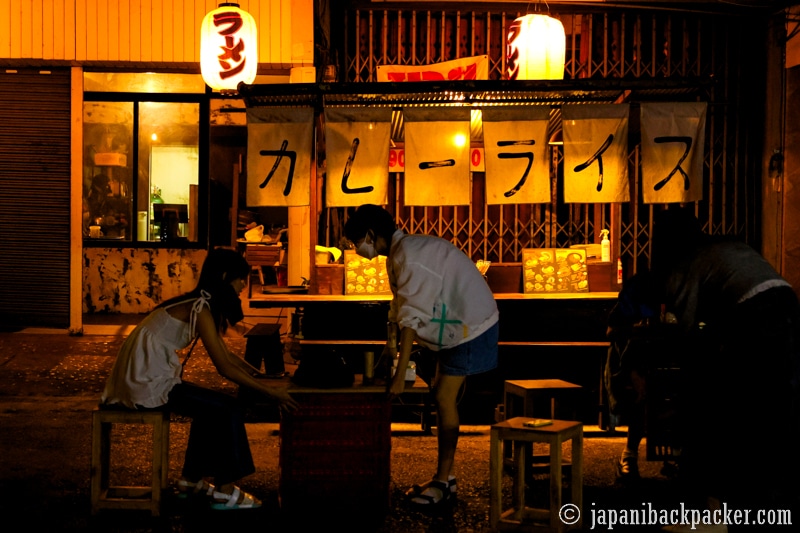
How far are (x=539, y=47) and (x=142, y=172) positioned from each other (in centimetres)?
759

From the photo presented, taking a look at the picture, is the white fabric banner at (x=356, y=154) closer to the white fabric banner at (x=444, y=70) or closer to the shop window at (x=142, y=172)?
the white fabric banner at (x=444, y=70)

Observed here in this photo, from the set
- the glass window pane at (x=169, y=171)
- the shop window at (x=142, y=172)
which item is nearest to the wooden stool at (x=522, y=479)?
the shop window at (x=142, y=172)

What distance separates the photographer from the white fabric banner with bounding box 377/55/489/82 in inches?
447

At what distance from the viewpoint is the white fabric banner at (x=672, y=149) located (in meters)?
8.83

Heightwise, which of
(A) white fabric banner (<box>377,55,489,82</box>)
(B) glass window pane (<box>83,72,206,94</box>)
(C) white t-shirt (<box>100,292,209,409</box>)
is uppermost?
A: (B) glass window pane (<box>83,72,206,94</box>)

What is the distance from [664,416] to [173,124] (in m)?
10.3

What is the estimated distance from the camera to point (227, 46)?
11.1 metres

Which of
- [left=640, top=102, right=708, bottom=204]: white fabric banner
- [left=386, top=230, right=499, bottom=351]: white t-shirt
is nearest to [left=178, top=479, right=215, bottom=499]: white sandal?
[left=386, top=230, right=499, bottom=351]: white t-shirt

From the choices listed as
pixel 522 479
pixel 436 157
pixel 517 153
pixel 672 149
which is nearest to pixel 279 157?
pixel 436 157

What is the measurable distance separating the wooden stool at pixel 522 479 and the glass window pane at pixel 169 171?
967 cm

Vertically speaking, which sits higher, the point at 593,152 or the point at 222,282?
the point at 593,152

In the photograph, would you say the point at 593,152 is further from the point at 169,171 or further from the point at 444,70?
the point at 169,171

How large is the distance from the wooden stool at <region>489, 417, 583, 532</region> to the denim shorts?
0.54 m

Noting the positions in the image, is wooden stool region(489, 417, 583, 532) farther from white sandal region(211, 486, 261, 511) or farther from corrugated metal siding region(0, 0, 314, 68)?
corrugated metal siding region(0, 0, 314, 68)
